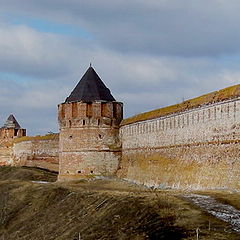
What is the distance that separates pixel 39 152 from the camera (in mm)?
48688

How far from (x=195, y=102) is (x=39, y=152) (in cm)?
Answer: 2969

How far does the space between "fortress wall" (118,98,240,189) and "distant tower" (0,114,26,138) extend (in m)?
34.9

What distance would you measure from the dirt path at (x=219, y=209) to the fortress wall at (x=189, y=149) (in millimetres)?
2410

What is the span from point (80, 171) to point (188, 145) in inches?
388

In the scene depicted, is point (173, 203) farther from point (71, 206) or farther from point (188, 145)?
point (188, 145)

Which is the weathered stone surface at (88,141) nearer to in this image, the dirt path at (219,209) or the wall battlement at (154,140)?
the wall battlement at (154,140)

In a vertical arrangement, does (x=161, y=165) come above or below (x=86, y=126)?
below

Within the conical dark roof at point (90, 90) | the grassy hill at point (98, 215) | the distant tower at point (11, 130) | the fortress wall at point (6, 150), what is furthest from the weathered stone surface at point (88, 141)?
the distant tower at point (11, 130)

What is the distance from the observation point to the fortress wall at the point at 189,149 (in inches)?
716

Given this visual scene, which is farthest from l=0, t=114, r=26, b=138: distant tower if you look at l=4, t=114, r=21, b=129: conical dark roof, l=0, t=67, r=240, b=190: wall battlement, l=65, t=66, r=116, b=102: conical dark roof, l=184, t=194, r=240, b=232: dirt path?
l=184, t=194, r=240, b=232: dirt path

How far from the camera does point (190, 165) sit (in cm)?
2122

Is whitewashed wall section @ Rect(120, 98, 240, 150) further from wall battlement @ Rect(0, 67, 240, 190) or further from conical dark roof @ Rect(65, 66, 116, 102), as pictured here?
conical dark roof @ Rect(65, 66, 116, 102)

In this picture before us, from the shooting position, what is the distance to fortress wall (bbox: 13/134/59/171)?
45062mm

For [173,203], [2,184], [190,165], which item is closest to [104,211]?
[173,203]
